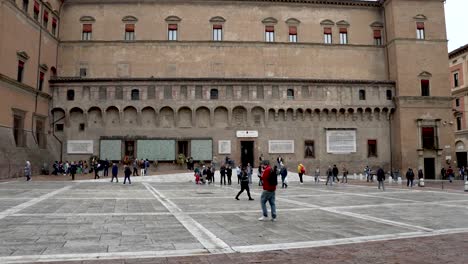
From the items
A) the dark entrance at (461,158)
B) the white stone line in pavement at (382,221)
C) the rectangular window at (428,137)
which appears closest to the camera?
the white stone line in pavement at (382,221)

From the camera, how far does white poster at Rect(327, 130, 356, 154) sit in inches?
1599

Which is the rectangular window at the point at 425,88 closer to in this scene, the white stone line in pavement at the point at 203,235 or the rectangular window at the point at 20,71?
the white stone line in pavement at the point at 203,235

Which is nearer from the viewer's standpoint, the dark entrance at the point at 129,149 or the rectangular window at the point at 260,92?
the dark entrance at the point at 129,149

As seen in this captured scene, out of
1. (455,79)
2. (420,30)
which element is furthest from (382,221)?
(455,79)

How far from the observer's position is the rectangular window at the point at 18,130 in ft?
106

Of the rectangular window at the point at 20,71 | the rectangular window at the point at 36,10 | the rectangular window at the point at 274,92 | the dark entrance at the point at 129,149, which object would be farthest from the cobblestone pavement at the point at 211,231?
the rectangular window at the point at 36,10

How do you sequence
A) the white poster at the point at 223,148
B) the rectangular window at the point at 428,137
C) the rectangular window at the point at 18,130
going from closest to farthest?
the rectangular window at the point at 18,130
the white poster at the point at 223,148
the rectangular window at the point at 428,137

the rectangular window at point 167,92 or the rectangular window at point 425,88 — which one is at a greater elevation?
the rectangular window at point 425,88

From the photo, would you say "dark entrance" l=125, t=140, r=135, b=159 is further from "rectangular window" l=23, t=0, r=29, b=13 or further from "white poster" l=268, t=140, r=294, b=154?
"rectangular window" l=23, t=0, r=29, b=13

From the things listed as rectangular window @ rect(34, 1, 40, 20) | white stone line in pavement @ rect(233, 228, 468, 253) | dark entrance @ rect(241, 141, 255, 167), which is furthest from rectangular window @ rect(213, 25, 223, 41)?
white stone line in pavement @ rect(233, 228, 468, 253)

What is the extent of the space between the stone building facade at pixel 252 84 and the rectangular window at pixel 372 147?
0.52 feet

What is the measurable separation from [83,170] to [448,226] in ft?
110

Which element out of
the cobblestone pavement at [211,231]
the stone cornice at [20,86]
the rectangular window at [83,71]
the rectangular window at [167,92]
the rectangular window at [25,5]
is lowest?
the cobblestone pavement at [211,231]

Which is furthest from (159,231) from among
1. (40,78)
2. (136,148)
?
(40,78)
